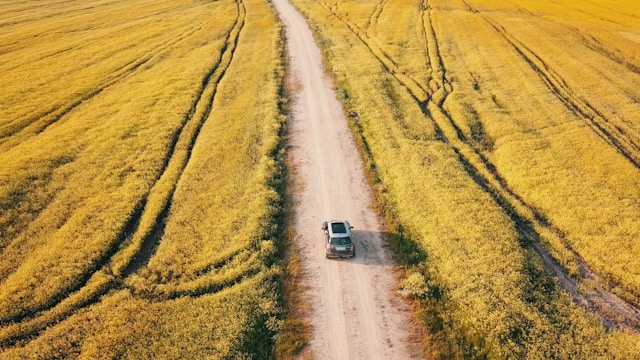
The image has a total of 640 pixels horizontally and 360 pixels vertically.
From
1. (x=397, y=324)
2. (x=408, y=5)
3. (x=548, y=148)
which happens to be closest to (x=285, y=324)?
(x=397, y=324)

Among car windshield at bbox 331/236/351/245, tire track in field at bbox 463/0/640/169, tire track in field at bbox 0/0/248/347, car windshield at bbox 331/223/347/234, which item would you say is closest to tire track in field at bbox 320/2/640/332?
car windshield at bbox 331/236/351/245

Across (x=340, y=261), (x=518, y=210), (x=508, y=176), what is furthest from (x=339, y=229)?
(x=508, y=176)

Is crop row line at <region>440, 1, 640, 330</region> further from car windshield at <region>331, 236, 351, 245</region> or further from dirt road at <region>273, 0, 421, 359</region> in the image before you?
car windshield at <region>331, 236, 351, 245</region>

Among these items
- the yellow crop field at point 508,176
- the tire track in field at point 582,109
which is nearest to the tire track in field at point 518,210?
the yellow crop field at point 508,176

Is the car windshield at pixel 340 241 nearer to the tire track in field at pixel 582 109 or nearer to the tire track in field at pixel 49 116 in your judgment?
the tire track in field at pixel 582 109

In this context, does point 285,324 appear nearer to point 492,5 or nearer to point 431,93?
point 431,93

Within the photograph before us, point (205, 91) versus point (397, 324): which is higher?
point (205, 91)
